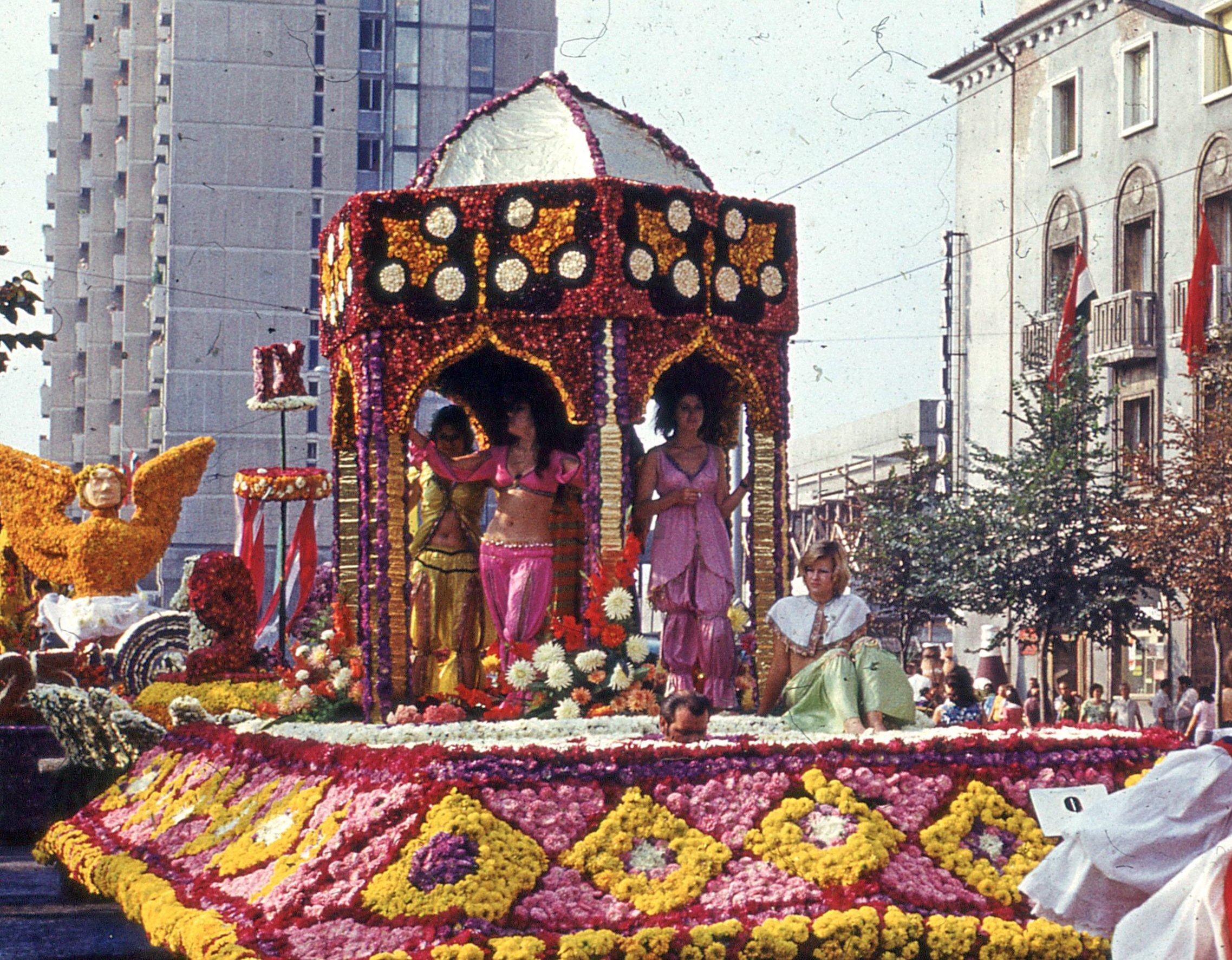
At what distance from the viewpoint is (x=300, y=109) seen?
5603 centimetres

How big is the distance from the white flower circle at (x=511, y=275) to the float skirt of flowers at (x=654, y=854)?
4.19m

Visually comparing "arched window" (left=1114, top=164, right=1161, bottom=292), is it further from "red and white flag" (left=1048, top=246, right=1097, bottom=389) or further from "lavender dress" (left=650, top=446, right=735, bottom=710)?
"lavender dress" (left=650, top=446, right=735, bottom=710)

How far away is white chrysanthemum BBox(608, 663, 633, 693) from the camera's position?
13047 millimetres

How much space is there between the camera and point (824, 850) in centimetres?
921

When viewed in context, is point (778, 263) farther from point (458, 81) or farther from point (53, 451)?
point (53, 451)

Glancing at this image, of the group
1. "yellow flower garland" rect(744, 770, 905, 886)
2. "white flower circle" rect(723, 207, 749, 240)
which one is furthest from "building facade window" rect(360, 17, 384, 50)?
"yellow flower garland" rect(744, 770, 905, 886)

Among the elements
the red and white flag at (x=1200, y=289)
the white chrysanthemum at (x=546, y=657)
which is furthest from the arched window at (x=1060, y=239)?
the white chrysanthemum at (x=546, y=657)

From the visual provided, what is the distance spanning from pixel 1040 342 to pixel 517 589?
19167 mm

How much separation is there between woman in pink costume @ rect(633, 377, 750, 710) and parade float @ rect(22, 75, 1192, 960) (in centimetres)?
35

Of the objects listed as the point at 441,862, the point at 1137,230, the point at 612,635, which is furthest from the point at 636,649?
the point at 1137,230

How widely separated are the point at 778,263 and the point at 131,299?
5459 centimetres

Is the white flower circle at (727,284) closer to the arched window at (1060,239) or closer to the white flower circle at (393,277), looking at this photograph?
the white flower circle at (393,277)

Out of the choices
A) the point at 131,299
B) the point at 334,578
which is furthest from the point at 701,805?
the point at 131,299

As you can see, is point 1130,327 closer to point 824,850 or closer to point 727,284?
point 727,284
